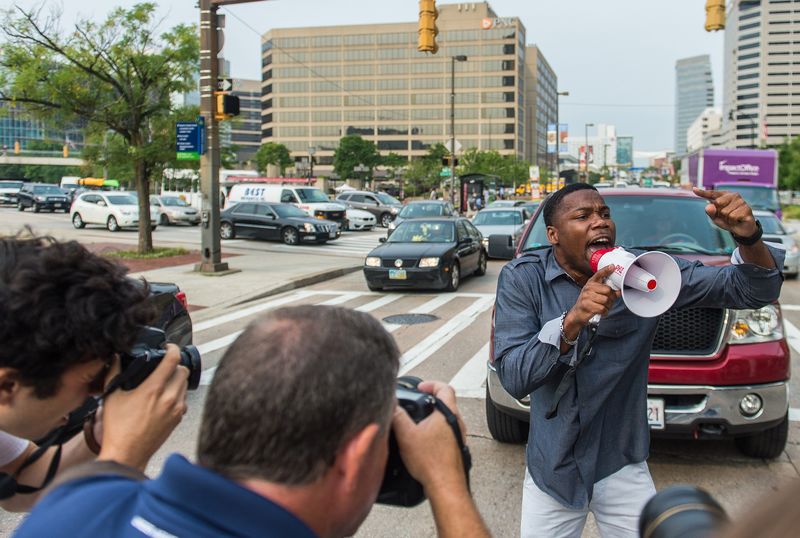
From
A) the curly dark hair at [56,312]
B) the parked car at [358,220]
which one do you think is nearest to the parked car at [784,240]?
the curly dark hair at [56,312]

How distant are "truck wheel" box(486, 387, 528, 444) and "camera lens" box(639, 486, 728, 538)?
3994 mm

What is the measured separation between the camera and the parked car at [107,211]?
28.7 m

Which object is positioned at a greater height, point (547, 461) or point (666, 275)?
point (666, 275)

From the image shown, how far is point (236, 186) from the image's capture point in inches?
1341

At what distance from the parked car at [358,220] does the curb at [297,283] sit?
1405cm

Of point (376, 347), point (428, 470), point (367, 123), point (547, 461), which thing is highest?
point (367, 123)

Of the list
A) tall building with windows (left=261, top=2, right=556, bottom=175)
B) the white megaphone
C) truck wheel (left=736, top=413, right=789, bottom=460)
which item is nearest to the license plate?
truck wheel (left=736, top=413, right=789, bottom=460)

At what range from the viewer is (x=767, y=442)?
4816 mm

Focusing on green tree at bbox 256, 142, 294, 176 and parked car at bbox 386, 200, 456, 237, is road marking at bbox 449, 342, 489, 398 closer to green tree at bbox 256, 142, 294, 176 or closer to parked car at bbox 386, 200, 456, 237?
parked car at bbox 386, 200, 456, 237

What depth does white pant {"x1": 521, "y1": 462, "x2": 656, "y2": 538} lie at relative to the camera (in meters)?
2.54

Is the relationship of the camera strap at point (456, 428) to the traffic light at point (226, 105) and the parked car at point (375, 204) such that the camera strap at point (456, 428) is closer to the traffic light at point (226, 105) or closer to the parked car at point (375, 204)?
the traffic light at point (226, 105)

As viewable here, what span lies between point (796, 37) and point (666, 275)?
564ft

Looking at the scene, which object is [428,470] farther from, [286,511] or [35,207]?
[35,207]

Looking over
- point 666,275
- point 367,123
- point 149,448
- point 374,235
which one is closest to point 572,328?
point 666,275
